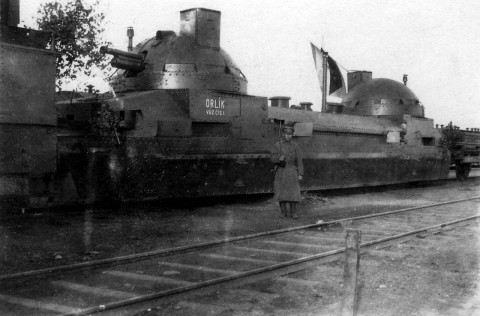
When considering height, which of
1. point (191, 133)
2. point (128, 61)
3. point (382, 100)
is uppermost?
point (382, 100)

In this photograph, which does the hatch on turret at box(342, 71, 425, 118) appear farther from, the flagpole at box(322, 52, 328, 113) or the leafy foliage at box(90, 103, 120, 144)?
the leafy foliage at box(90, 103, 120, 144)

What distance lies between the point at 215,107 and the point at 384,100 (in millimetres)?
11875

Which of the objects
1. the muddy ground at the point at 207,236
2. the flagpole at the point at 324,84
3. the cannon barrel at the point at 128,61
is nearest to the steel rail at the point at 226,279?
the muddy ground at the point at 207,236

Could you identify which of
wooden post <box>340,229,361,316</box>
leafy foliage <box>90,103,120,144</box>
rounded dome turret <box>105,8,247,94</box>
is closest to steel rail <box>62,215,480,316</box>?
wooden post <box>340,229,361,316</box>

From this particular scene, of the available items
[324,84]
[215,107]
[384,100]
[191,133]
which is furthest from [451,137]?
[191,133]

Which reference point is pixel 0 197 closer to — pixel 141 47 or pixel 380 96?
pixel 141 47

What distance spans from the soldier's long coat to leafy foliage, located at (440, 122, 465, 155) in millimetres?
13149

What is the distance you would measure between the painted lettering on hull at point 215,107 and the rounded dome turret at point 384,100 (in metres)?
11.2

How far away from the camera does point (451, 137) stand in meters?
22.2

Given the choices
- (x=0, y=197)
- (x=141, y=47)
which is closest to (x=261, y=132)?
(x=141, y=47)

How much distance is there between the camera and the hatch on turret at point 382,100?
22188 millimetres

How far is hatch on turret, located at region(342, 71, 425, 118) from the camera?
2219cm

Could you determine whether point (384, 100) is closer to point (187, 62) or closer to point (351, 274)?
point (187, 62)

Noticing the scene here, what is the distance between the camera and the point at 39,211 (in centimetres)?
1015
